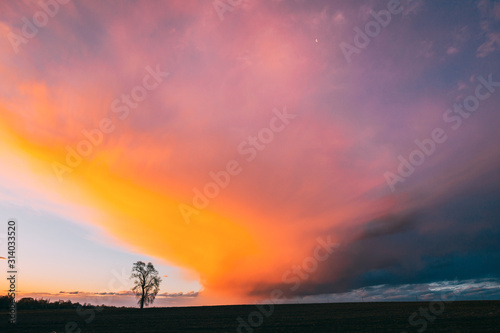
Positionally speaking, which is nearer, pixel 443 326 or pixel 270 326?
pixel 443 326

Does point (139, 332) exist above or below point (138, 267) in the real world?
below

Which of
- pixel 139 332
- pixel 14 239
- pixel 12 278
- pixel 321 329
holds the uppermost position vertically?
pixel 14 239

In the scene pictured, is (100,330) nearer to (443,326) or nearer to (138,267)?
(443,326)

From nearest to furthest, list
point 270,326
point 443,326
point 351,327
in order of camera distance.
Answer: point 443,326 → point 351,327 → point 270,326

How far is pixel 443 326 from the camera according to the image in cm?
3709

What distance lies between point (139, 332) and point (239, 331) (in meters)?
14.6

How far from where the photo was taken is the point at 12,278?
4000cm

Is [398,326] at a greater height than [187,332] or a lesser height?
lesser

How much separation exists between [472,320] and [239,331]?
109 feet

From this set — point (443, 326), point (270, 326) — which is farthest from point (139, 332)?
point (443, 326)

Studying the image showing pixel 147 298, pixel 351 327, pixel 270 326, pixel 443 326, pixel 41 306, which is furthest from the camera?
pixel 41 306

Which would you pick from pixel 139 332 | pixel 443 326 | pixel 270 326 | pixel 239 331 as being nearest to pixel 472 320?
pixel 443 326

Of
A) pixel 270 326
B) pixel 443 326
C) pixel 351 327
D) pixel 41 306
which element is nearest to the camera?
pixel 443 326

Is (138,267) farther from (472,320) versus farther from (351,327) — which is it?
(472,320)
